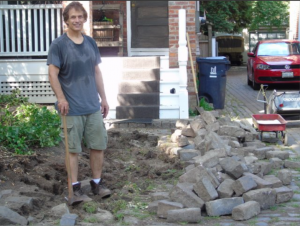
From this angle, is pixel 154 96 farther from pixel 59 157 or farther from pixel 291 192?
pixel 291 192

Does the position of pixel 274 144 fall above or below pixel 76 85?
below

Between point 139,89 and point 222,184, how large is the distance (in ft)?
17.2

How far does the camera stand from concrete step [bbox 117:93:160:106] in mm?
9898

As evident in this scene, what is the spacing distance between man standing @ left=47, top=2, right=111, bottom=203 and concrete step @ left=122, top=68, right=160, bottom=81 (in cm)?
499

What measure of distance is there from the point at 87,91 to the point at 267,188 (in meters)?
2.16

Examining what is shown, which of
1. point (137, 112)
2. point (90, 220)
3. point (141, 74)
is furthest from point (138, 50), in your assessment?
point (90, 220)

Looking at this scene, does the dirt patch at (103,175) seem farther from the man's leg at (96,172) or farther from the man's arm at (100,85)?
the man's arm at (100,85)

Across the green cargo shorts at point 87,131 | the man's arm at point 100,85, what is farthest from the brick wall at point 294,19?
the green cargo shorts at point 87,131

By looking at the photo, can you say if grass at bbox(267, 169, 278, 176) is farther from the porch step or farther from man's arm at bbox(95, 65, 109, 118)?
the porch step

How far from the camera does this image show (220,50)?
33.9m

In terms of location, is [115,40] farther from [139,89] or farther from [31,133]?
[31,133]

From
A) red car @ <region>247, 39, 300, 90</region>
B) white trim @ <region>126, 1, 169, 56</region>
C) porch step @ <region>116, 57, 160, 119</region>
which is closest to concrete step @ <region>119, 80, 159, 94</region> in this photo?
porch step @ <region>116, 57, 160, 119</region>

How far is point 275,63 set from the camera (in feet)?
54.3

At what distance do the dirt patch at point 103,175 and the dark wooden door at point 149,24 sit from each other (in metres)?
5.55
